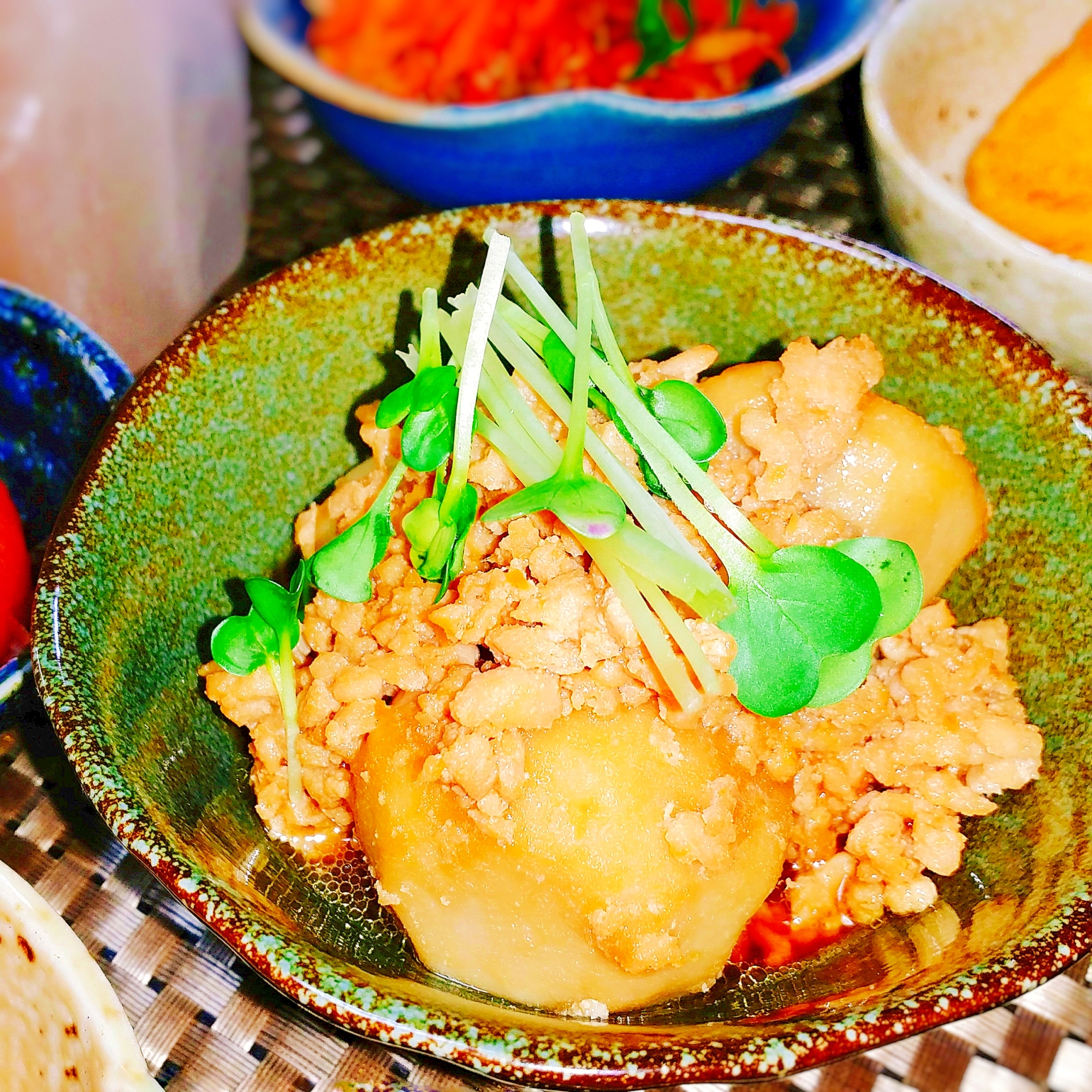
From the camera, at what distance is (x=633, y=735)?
1.27 m

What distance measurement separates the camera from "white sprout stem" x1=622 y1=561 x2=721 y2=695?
1229 millimetres

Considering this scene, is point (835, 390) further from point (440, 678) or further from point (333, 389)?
point (333, 389)

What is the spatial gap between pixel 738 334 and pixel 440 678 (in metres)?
0.79

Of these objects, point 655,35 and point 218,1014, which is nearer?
point 218,1014

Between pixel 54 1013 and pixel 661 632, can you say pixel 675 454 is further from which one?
pixel 54 1013

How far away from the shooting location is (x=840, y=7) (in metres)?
2.54

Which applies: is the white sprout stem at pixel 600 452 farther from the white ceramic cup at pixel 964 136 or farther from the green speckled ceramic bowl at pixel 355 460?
the white ceramic cup at pixel 964 136

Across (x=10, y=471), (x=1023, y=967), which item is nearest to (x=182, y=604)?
(x=10, y=471)

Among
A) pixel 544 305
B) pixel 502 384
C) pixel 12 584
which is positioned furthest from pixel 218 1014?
pixel 544 305

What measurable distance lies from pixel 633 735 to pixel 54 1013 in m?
0.70

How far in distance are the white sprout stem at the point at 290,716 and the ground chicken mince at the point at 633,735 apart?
0.05 ft

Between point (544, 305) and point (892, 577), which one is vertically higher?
point (544, 305)

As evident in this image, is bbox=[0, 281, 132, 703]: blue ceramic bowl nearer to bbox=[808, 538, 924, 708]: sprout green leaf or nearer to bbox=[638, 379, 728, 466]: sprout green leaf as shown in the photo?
bbox=[638, 379, 728, 466]: sprout green leaf

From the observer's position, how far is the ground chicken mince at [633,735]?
4.06 feet
